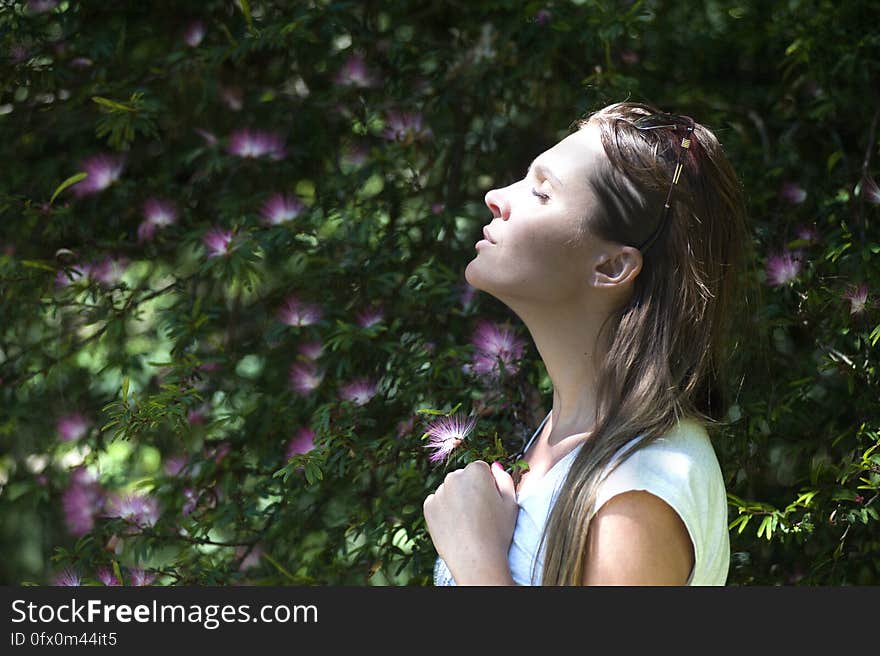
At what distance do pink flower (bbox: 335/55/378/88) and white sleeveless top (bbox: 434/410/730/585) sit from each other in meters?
1.24

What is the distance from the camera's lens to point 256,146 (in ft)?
7.45

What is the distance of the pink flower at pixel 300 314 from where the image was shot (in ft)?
6.82

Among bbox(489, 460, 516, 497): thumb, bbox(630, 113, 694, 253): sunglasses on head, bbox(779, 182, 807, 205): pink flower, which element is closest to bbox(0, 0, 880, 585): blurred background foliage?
bbox(779, 182, 807, 205): pink flower

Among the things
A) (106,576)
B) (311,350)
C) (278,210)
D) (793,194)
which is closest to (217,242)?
(278,210)

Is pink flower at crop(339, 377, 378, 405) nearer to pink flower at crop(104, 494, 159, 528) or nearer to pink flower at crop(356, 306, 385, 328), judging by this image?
pink flower at crop(356, 306, 385, 328)

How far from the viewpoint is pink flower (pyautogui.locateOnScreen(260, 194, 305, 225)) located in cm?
211

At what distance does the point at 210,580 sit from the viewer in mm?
1917

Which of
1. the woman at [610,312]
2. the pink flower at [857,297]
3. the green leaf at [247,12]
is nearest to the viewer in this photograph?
the woman at [610,312]

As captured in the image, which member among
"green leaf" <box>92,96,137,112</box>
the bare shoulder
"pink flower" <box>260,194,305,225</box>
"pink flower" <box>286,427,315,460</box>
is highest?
the bare shoulder

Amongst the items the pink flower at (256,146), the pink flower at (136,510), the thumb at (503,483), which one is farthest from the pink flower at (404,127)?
the thumb at (503,483)

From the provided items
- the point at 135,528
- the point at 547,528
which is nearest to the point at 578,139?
the point at 547,528

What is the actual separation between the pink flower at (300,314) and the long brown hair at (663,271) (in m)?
0.88

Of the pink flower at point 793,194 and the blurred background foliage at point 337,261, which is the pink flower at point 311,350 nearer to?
the blurred background foliage at point 337,261

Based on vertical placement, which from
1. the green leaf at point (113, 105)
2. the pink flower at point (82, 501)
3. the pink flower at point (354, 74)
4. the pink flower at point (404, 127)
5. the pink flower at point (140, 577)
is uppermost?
the green leaf at point (113, 105)
